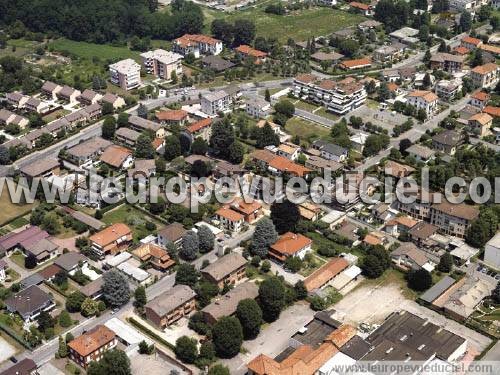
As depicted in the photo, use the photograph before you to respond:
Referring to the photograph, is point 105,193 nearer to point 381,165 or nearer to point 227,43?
point 381,165

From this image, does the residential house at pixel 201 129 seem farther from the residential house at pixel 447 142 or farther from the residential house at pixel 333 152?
the residential house at pixel 447 142

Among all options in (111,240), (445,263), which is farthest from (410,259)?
(111,240)

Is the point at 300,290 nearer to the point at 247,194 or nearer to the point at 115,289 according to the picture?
the point at 115,289

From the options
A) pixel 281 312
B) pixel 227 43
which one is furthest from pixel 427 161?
pixel 227 43

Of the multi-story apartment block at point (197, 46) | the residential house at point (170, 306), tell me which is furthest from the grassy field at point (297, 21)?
the residential house at point (170, 306)

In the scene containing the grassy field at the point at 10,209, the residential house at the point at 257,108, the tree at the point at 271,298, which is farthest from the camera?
the residential house at the point at 257,108
